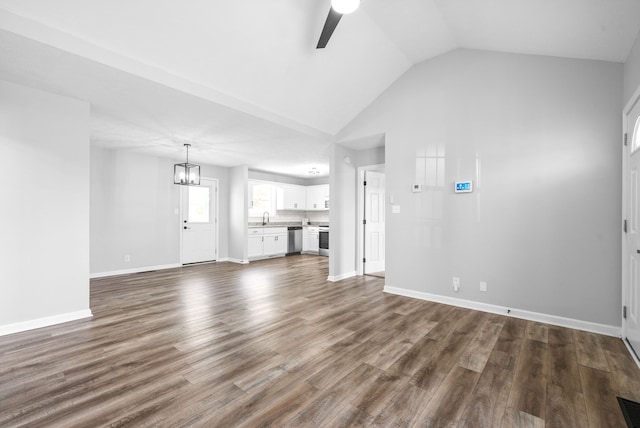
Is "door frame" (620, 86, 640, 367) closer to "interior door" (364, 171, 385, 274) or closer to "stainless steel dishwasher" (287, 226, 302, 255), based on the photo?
"interior door" (364, 171, 385, 274)

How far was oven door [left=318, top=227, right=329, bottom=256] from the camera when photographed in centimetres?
856

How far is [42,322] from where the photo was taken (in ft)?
9.98

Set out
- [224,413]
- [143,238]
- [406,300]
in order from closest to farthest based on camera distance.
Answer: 1. [224,413]
2. [406,300]
3. [143,238]

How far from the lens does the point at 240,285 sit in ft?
16.1

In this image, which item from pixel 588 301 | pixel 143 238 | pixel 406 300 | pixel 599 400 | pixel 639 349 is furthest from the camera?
pixel 143 238

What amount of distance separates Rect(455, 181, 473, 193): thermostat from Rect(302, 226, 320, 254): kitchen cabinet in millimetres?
5513

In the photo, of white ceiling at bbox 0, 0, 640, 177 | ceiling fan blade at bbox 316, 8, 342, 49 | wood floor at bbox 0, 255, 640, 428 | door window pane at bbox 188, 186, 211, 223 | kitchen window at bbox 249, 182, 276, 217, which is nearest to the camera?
wood floor at bbox 0, 255, 640, 428

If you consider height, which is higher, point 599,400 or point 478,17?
point 478,17

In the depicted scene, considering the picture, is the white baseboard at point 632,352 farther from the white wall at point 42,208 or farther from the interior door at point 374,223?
the white wall at point 42,208

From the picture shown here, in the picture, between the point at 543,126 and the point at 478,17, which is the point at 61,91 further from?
the point at 543,126

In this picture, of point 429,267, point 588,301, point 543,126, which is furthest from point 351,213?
point 588,301

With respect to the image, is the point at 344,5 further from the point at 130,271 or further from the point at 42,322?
the point at 130,271

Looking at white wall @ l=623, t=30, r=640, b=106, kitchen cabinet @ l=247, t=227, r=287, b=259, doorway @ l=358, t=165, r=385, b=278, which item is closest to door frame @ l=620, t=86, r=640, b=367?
white wall @ l=623, t=30, r=640, b=106

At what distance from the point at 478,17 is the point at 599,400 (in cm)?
352
